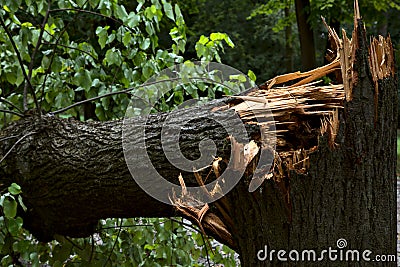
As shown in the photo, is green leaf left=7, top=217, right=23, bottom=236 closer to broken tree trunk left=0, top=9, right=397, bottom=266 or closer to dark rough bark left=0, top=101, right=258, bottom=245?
dark rough bark left=0, top=101, right=258, bottom=245

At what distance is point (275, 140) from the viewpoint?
133cm

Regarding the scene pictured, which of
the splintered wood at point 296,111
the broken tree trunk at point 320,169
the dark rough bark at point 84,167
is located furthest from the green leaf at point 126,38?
the splintered wood at point 296,111

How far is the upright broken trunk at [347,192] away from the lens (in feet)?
3.95

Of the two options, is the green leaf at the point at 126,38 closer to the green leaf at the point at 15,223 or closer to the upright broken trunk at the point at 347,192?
the green leaf at the point at 15,223

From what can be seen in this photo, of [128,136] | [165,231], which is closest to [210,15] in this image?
[165,231]

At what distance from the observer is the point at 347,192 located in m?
1.21

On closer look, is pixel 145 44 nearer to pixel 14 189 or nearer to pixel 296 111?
pixel 14 189

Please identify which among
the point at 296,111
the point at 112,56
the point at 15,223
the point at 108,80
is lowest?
the point at 15,223

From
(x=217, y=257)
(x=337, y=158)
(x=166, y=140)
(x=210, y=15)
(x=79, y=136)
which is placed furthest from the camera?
(x=210, y=15)

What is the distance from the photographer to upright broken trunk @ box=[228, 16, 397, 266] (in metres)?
1.20

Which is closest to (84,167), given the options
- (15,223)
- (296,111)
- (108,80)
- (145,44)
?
(15,223)

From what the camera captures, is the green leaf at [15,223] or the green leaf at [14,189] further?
the green leaf at [15,223]

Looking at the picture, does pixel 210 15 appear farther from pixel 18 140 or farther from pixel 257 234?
pixel 257 234

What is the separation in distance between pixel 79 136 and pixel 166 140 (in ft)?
1.36
